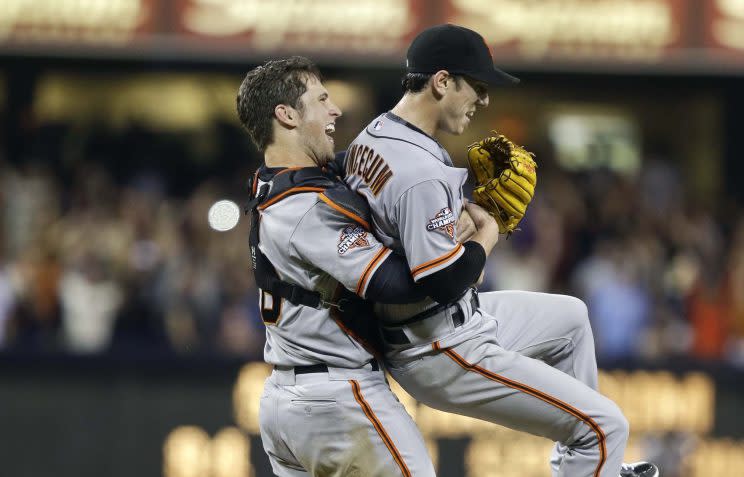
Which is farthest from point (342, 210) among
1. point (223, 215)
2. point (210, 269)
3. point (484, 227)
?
point (223, 215)

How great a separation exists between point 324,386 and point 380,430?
0.72ft

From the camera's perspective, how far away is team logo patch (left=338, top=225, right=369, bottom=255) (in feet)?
11.7

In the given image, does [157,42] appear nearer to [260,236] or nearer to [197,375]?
[197,375]

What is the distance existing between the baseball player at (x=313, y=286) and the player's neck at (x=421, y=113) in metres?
0.24

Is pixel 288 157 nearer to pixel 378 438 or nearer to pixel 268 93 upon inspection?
pixel 268 93

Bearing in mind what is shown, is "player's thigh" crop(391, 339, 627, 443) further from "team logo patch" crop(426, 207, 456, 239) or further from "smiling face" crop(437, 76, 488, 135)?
"smiling face" crop(437, 76, 488, 135)

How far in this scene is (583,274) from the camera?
855 cm

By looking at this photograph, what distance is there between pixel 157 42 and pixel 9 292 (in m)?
2.14

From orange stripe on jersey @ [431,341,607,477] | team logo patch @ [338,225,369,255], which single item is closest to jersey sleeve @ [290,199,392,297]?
team logo patch @ [338,225,369,255]

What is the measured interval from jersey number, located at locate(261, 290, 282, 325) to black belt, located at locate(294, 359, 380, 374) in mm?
167

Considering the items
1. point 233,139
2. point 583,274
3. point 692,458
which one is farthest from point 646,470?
point 233,139

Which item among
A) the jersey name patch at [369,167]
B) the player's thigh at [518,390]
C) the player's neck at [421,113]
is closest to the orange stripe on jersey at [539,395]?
the player's thigh at [518,390]

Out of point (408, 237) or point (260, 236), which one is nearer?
point (408, 237)

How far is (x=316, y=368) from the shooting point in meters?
3.75
